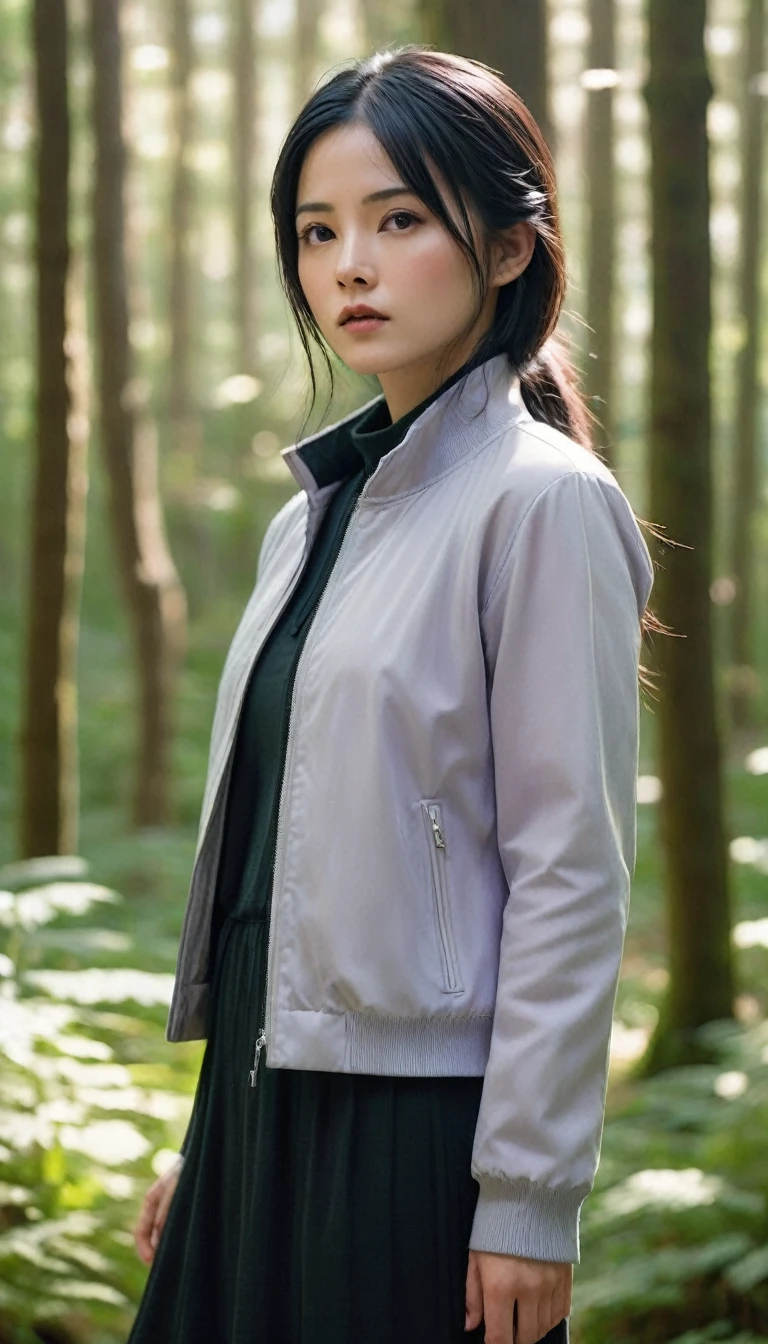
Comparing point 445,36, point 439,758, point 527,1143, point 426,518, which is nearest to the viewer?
point 527,1143

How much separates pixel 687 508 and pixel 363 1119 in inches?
152

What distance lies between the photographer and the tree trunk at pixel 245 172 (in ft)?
60.2

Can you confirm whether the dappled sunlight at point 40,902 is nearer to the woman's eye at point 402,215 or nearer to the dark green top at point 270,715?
the dark green top at point 270,715

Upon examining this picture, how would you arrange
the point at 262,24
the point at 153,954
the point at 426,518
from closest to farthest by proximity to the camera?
the point at 426,518 → the point at 153,954 → the point at 262,24

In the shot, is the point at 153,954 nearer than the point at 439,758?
No

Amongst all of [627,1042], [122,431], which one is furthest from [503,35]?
[122,431]

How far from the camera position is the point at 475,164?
1.79 meters

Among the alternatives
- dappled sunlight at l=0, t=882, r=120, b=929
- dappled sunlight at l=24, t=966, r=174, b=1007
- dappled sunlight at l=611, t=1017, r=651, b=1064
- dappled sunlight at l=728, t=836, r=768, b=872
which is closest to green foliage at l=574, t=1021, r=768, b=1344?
dappled sunlight at l=728, t=836, r=768, b=872

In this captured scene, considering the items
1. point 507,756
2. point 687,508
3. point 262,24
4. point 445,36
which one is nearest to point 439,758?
point 507,756

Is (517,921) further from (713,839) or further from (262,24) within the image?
(262,24)

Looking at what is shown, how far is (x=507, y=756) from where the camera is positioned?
165cm

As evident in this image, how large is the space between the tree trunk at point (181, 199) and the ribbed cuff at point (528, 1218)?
17410 mm

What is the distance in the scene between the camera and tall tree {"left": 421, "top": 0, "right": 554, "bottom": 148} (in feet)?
13.7

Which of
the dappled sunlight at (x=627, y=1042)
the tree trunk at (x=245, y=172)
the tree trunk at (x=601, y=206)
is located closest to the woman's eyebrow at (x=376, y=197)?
the dappled sunlight at (x=627, y=1042)
